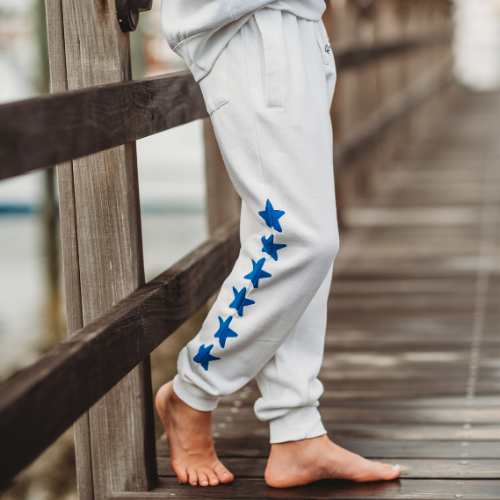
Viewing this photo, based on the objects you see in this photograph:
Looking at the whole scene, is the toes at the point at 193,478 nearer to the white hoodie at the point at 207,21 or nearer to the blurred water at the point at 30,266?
the white hoodie at the point at 207,21

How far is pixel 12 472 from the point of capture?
976 mm

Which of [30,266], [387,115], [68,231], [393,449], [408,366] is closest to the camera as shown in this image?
[68,231]

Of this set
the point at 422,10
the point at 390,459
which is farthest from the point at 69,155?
the point at 422,10

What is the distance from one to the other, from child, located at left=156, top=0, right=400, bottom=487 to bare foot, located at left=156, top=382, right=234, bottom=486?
0.06 meters

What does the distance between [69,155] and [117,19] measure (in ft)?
1.28

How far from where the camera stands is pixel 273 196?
1379 mm

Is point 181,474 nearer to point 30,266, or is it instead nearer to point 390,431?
point 390,431

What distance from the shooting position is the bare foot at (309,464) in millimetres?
1523

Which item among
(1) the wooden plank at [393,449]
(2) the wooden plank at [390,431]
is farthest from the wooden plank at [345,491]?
(2) the wooden plank at [390,431]

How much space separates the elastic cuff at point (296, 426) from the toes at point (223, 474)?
0.41 feet

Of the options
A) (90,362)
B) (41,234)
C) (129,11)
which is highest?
(129,11)

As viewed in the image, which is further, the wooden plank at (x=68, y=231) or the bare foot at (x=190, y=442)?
the bare foot at (x=190, y=442)

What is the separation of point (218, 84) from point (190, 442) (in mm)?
659

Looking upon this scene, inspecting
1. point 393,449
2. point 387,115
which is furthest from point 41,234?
point 393,449
